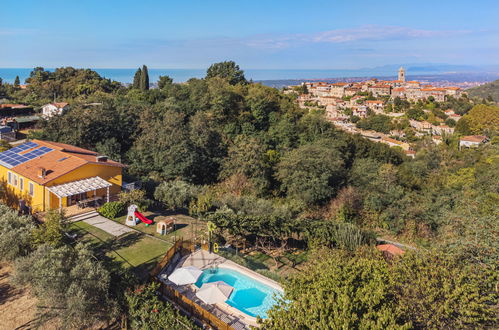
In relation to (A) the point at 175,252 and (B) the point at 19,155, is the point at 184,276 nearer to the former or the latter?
(A) the point at 175,252

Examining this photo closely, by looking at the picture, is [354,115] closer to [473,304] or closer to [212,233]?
[212,233]

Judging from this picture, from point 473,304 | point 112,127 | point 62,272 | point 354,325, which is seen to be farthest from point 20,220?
point 112,127

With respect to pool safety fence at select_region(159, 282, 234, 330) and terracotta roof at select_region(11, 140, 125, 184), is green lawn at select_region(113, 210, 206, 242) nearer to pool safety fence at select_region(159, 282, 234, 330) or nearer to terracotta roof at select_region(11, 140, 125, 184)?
terracotta roof at select_region(11, 140, 125, 184)

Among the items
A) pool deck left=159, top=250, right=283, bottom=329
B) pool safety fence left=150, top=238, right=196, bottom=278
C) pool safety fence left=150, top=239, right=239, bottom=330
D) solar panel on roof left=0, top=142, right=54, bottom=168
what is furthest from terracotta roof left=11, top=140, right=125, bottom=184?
pool deck left=159, top=250, right=283, bottom=329

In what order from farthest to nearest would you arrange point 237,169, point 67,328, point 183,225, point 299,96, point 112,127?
point 299,96, point 112,127, point 237,169, point 183,225, point 67,328

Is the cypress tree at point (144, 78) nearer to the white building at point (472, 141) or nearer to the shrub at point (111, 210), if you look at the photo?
the shrub at point (111, 210)

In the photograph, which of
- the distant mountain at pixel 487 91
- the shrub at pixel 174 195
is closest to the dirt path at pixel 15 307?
the shrub at pixel 174 195
